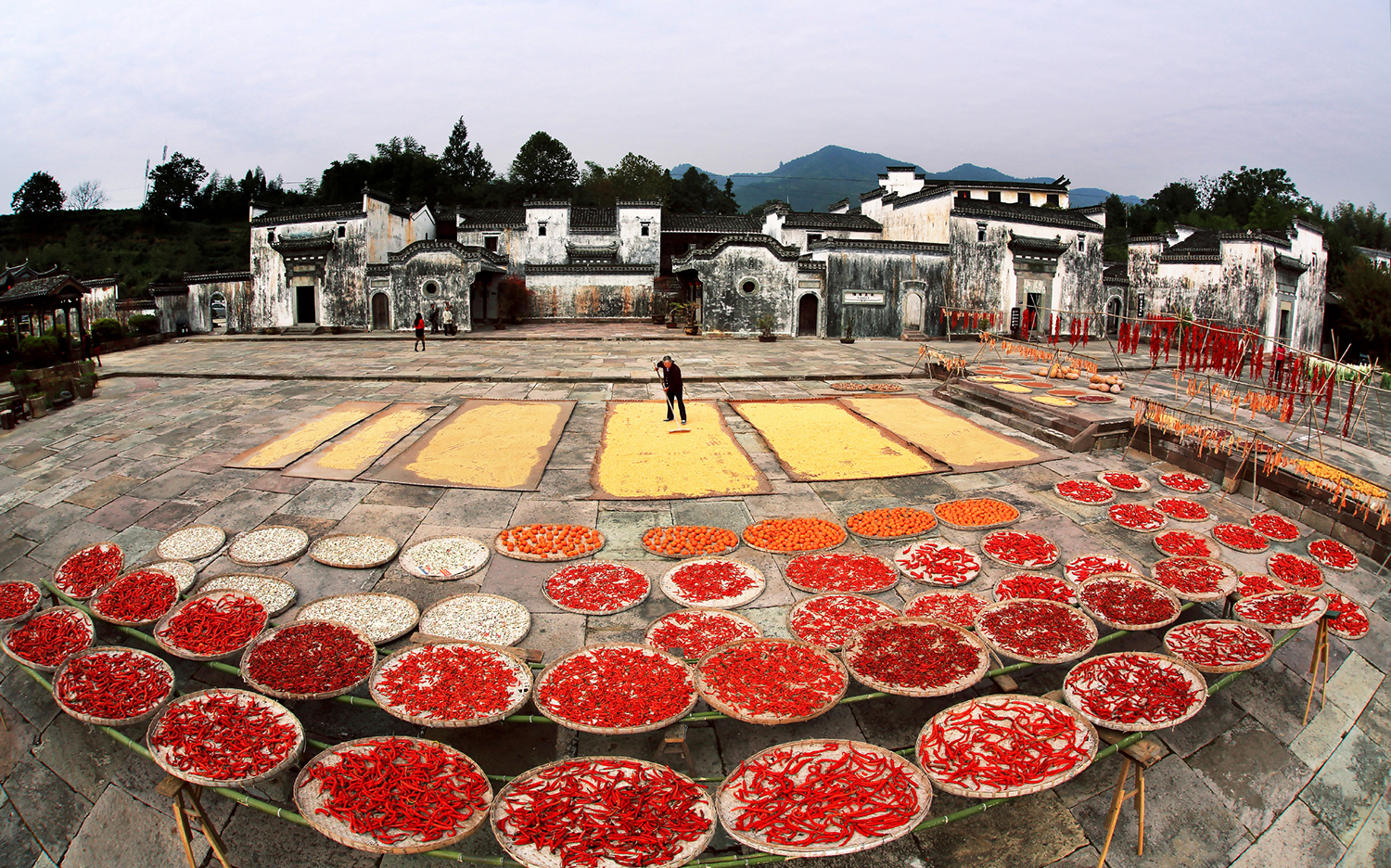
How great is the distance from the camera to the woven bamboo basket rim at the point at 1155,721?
433 cm

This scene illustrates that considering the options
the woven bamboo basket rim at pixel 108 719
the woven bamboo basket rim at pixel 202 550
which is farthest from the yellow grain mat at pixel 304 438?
the woven bamboo basket rim at pixel 108 719

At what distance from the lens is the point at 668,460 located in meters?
10.1

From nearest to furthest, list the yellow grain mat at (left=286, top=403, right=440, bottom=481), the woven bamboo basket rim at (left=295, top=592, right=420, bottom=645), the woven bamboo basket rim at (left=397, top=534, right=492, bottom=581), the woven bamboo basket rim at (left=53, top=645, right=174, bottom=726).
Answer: the woven bamboo basket rim at (left=53, top=645, right=174, bottom=726) → the woven bamboo basket rim at (left=295, top=592, right=420, bottom=645) → the woven bamboo basket rim at (left=397, top=534, right=492, bottom=581) → the yellow grain mat at (left=286, top=403, right=440, bottom=481)

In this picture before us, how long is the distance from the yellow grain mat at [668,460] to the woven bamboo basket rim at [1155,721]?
4665 mm

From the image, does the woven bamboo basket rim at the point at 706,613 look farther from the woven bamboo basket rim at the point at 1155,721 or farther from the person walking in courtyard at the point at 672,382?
the person walking in courtyard at the point at 672,382

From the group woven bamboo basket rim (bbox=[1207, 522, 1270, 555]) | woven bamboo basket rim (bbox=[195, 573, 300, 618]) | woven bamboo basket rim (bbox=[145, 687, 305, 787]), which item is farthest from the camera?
woven bamboo basket rim (bbox=[1207, 522, 1270, 555])

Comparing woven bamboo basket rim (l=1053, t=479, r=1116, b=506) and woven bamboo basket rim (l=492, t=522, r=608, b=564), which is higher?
woven bamboo basket rim (l=1053, t=479, r=1116, b=506)

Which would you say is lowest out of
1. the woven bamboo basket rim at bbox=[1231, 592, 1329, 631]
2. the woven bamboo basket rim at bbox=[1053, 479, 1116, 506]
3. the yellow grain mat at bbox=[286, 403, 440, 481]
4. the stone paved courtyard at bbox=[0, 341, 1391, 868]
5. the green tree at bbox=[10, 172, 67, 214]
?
the stone paved courtyard at bbox=[0, 341, 1391, 868]

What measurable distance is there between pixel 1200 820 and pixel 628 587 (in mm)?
4727

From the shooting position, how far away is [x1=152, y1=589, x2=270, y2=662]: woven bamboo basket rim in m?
5.20

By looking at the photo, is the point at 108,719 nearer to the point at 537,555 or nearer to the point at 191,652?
the point at 191,652

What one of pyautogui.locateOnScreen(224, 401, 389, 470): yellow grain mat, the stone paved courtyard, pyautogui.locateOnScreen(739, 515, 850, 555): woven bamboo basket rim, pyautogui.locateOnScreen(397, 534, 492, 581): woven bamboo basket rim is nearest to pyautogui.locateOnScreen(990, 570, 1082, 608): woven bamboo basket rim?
the stone paved courtyard

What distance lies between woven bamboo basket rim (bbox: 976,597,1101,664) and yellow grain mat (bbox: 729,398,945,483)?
374cm

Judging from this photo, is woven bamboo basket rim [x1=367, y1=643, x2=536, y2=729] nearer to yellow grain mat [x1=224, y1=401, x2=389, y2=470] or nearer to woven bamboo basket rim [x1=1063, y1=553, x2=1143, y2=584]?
woven bamboo basket rim [x1=1063, y1=553, x2=1143, y2=584]
